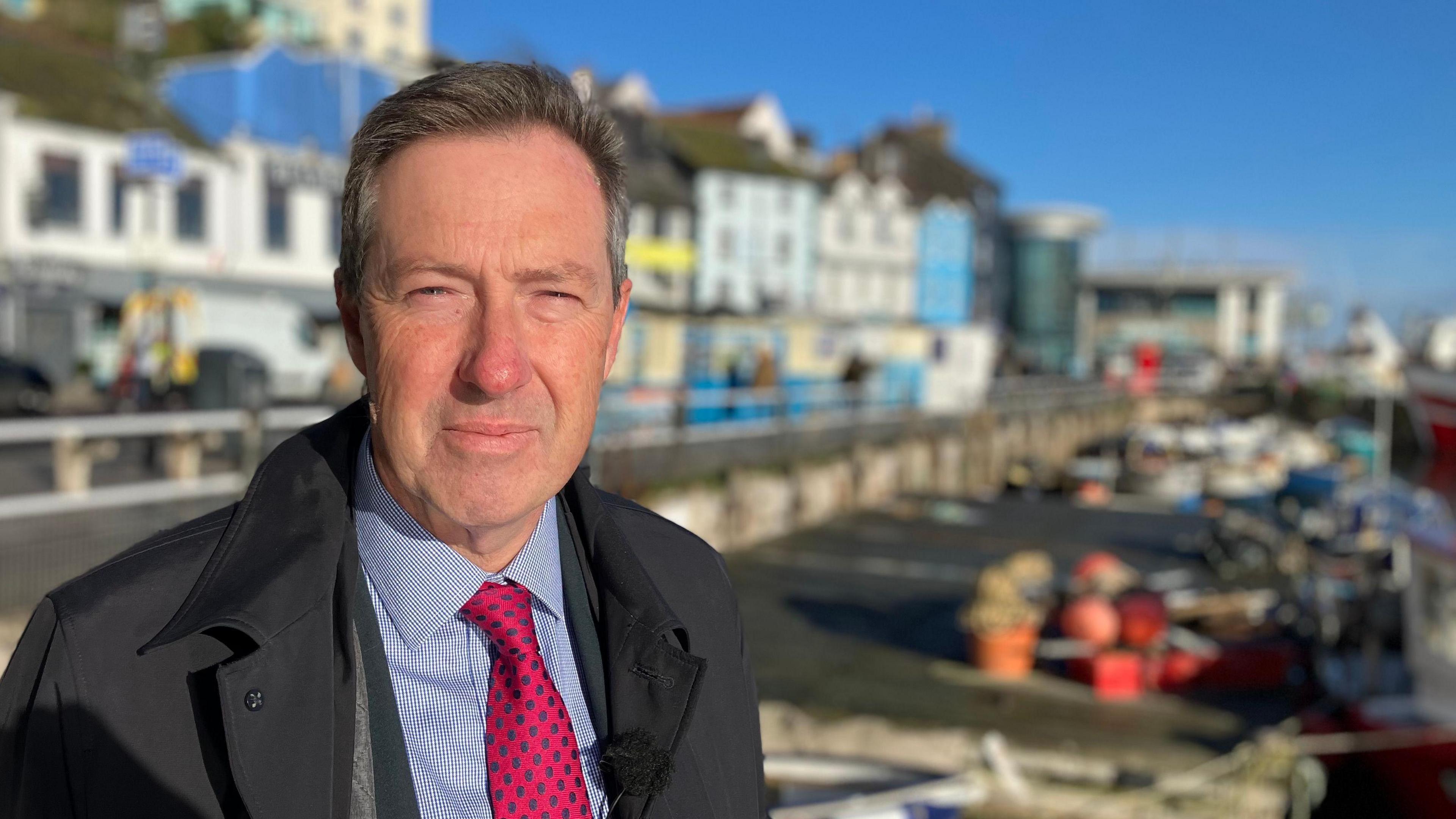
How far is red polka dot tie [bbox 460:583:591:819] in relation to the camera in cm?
171

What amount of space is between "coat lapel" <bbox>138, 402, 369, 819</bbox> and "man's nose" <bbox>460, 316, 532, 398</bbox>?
0.27 m

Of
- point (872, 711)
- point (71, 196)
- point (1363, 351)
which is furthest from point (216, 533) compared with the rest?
point (1363, 351)

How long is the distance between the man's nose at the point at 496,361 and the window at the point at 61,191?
2949cm

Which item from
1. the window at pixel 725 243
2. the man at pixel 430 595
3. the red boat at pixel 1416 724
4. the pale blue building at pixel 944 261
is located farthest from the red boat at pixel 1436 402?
the pale blue building at pixel 944 261

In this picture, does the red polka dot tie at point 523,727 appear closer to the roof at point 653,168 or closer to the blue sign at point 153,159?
the blue sign at point 153,159

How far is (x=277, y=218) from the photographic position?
32.2 metres

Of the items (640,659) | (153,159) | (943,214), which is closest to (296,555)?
(640,659)

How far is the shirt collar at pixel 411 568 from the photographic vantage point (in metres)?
1.72

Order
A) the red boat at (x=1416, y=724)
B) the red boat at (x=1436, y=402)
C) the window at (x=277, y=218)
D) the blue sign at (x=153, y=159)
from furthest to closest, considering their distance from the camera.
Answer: the window at (x=277, y=218) < the blue sign at (x=153, y=159) < the red boat at (x=1436, y=402) < the red boat at (x=1416, y=724)

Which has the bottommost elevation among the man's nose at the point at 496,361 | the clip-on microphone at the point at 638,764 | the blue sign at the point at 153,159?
the clip-on microphone at the point at 638,764

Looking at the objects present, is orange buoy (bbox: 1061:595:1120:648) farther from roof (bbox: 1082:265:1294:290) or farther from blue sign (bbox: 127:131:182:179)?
roof (bbox: 1082:265:1294:290)

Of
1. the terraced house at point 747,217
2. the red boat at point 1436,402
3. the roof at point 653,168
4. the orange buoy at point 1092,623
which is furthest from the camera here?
the terraced house at point 747,217

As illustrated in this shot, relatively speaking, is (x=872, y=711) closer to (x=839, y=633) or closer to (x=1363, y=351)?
(x=839, y=633)

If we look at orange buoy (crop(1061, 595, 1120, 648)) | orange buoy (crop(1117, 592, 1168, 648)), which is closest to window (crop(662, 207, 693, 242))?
orange buoy (crop(1061, 595, 1120, 648))
